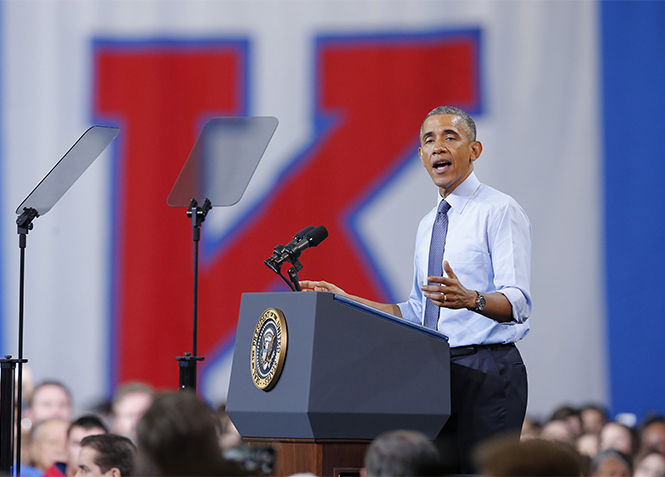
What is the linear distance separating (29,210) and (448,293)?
1.54 metres

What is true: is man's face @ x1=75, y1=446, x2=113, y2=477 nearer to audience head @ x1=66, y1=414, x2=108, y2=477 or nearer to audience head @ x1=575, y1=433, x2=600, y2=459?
audience head @ x1=66, y1=414, x2=108, y2=477

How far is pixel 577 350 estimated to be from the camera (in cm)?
791

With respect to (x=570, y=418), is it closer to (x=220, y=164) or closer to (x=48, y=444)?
(x=48, y=444)

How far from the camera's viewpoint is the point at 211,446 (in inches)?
57.1

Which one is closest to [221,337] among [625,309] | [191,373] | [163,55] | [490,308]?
[163,55]

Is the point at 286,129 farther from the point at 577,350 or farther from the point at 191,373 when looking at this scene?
the point at 191,373

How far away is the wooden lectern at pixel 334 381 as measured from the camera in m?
2.46

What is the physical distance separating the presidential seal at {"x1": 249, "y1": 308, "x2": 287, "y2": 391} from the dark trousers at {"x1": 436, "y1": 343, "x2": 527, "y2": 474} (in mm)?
500

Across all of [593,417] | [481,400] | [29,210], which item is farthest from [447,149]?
[593,417]

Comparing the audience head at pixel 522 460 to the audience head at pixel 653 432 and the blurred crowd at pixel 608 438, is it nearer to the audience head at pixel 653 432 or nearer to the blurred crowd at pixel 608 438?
the blurred crowd at pixel 608 438

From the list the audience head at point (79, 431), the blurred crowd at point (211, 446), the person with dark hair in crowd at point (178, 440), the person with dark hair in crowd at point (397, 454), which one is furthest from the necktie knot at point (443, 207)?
the audience head at point (79, 431)

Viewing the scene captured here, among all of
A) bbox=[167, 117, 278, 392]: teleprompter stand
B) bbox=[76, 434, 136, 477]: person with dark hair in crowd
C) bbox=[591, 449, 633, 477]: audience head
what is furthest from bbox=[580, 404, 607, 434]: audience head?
bbox=[76, 434, 136, 477]: person with dark hair in crowd

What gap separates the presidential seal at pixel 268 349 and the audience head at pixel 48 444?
2.49 m

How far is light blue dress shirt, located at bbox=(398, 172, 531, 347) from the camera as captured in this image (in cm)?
281
